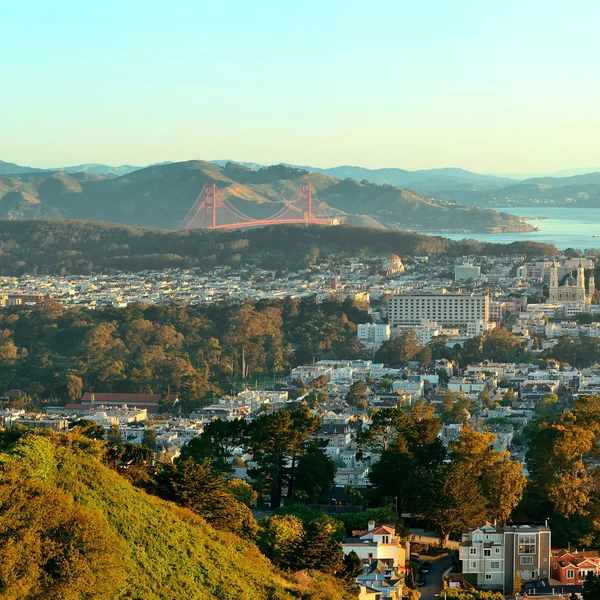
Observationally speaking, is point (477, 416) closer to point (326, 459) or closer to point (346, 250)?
point (326, 459)

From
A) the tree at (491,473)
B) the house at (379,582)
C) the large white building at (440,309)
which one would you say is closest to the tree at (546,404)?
the tree at (491,473)

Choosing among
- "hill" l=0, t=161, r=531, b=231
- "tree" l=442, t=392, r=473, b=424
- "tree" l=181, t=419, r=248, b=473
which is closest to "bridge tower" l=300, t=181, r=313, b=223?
"hill" l=0, t=161, r=531, b=231

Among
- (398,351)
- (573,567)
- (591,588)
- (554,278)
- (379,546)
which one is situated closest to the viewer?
(591,588)

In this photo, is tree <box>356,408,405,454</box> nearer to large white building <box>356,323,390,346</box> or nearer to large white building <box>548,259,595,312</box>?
large white building <box>356,323,390,346</box>

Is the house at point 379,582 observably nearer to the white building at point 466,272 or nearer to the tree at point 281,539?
the tree at point 281,539

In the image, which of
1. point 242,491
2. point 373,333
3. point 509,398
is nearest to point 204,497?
point 242,491

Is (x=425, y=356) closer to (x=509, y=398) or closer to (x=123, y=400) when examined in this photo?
(x=509, y=398)
